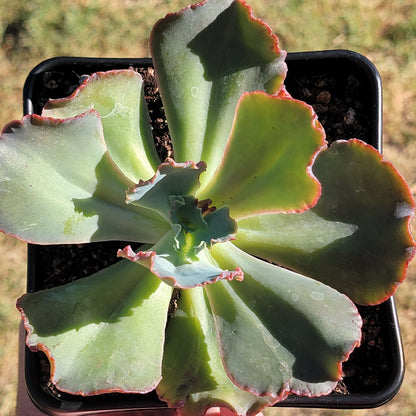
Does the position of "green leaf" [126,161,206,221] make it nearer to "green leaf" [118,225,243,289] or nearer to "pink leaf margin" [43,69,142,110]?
"green leaf" [118,225,243,289]

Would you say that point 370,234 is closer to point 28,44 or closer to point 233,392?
point 233,392

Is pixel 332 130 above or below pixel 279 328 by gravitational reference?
above

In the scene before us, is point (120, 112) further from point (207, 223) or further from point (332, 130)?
point (332, 130)

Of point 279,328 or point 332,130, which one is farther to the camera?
point 332,130

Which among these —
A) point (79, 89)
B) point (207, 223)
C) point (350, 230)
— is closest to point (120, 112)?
point (79, 89)

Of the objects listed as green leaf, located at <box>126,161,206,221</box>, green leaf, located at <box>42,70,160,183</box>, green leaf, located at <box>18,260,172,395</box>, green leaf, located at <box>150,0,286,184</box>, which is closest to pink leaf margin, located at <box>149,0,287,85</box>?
green leaf, located at <box>150,0,286,184</box>

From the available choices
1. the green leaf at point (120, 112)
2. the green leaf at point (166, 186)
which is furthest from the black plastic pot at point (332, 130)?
the green leaf at point (166, 186)
